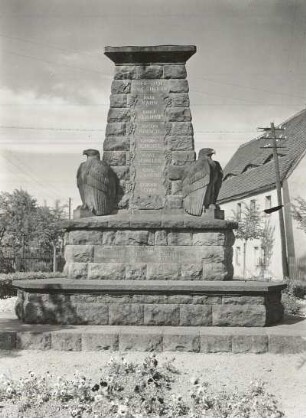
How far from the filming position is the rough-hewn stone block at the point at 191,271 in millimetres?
7406

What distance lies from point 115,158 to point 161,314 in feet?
9.65

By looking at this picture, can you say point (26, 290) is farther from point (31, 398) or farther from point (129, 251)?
point (31, 398)

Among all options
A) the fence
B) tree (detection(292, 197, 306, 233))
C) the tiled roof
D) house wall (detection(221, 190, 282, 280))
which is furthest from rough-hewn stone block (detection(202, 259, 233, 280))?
house wall (detection(221, 190, 282, 280))

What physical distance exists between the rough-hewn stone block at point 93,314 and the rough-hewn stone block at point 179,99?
374cm

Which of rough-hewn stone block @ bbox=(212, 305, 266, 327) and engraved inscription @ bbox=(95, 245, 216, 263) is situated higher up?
engraved inscription @ bbox=(95, 245, 216, 263)

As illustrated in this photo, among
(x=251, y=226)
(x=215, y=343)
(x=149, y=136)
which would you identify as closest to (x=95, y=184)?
(x=149, y=136)

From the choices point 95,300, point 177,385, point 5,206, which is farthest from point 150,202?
point 5,206

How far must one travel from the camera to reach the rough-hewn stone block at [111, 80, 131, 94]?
8.41 m

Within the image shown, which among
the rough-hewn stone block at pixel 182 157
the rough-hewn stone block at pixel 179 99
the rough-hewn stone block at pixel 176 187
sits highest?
the rough-hewn stone block at pixel 179 99

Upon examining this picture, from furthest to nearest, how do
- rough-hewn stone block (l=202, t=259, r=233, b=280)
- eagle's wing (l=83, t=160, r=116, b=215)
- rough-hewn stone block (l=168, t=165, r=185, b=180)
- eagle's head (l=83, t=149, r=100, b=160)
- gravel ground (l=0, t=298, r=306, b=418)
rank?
rough-hewn stone block (l=168, t=165, r=185, b=180), eagle's head (l=83, t=149, r=100, b=160), eagle's wing (l=83, t=160, r=116, b=215), rough-hewn stone block (l=202, t=259, r=233, b=280), gravel ground (l=0, t=298, r=306, b=418)

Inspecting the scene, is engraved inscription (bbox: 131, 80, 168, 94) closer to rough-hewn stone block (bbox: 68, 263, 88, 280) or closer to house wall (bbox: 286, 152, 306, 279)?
rough-hewn stone block (bbox: 68, 263, 88, 280)

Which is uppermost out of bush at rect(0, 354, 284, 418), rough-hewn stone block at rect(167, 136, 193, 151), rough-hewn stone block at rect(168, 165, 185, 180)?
rough-hewn stone block at rect(167, 136, 193, 151)

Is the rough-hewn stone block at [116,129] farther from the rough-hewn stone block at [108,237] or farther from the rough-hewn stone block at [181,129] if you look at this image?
the rough-hewn stone block at [108,237]

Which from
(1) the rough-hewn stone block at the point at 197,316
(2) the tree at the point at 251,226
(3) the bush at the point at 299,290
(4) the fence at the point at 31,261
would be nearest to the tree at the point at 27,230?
(4) the fence at the point at 31,261
